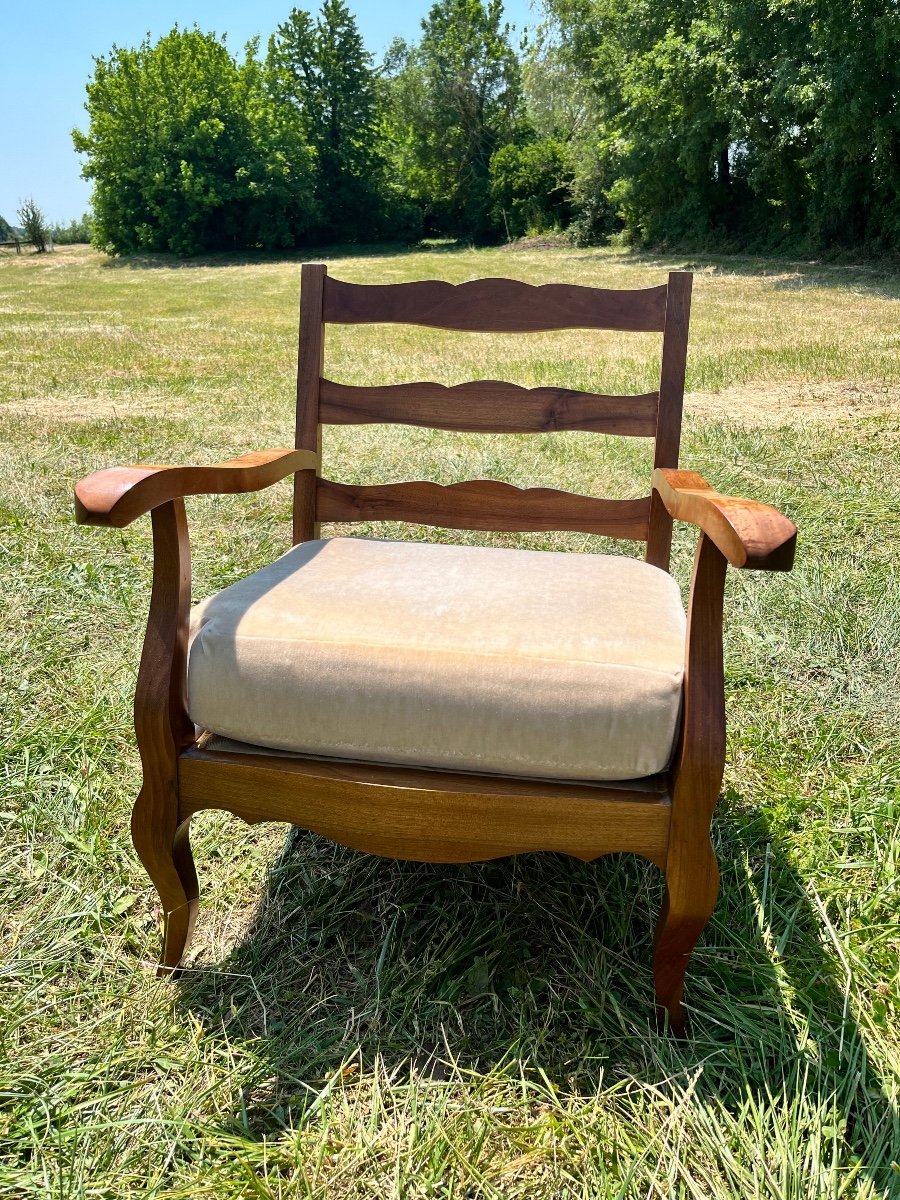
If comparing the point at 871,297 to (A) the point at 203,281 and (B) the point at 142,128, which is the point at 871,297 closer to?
(A) the point at 203,281

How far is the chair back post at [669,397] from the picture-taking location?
1.94 meters

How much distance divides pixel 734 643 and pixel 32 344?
31.1ft

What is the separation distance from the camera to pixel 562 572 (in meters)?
1.70

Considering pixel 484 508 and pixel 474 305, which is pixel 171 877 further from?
pixel 474 305

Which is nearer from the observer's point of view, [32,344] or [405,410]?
[405,410]

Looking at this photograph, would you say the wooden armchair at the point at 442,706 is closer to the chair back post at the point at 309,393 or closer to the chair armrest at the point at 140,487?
the chair armrest at the point at 140,487

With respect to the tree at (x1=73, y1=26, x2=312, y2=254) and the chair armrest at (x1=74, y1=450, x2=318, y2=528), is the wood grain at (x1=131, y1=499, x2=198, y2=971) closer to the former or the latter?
the chair armrest at (x1=74, y1=450, x2=318, y2=528)

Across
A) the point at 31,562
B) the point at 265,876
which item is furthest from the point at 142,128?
the point at 265,876

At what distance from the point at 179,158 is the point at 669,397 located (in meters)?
33.5

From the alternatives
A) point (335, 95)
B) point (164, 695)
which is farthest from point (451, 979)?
point (335, 95)

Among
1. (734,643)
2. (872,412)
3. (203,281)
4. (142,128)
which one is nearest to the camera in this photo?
(734,643)

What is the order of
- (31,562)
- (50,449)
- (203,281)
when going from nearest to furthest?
(31,562) → (50,449) → (203,281)

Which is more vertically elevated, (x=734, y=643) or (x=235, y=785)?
(x=235, y=785)

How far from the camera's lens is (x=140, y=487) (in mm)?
1281
